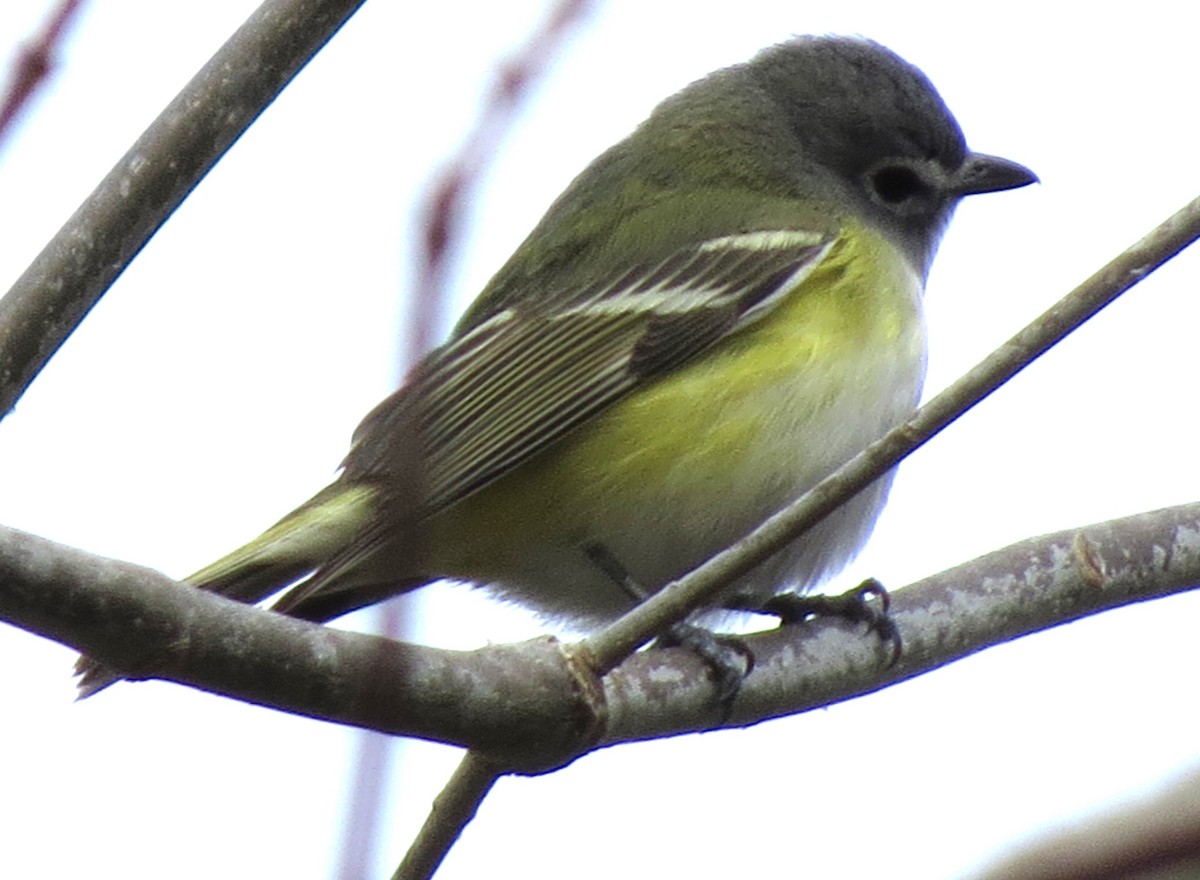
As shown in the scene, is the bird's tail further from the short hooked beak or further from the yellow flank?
the short hooked beak

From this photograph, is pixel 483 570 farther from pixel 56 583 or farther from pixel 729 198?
pixel 56 583

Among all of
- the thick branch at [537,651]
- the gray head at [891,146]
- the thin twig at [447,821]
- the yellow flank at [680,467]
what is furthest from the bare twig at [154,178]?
the gray head at [891,146]

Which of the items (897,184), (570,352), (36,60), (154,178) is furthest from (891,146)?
(36,60)

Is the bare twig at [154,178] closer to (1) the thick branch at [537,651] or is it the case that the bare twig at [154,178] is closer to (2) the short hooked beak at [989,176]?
(1) the thick branch at [537,651]

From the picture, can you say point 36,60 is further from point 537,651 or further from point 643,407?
point 643,407

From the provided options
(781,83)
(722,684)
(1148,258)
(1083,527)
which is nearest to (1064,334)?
(1148,258)

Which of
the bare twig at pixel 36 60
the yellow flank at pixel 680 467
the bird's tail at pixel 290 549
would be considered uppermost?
the yellow flank at pixel 680 467
